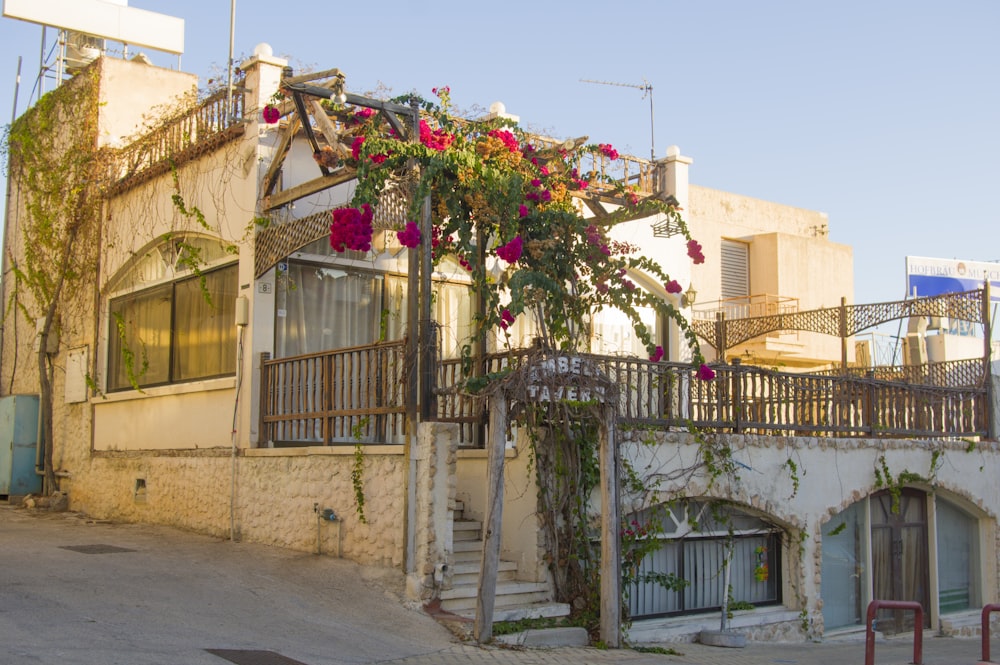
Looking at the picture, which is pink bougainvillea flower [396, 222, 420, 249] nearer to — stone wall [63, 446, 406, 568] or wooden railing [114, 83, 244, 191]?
stone wall [63, 446, 406, 568]

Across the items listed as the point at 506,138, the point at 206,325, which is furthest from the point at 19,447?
the point at 506,138

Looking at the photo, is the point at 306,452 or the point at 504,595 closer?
the point at 504,595

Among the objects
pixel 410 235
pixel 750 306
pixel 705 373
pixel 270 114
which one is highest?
pixel 270 114

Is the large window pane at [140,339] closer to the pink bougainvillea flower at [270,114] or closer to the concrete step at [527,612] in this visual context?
the pink bougainvillea flower at [270,114]

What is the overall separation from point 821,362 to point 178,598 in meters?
23.3

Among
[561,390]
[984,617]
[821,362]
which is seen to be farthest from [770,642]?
[821,362]

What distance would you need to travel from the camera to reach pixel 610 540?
9.76 meters

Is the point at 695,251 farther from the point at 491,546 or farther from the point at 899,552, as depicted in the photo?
the point at 899,552

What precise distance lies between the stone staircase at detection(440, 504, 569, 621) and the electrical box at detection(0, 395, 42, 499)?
955cm

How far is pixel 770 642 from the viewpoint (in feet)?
40.5

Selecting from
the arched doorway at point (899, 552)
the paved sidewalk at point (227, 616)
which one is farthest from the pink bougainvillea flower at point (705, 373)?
the arched doorway at point (899, 552)

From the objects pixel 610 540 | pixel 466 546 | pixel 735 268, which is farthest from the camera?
pixel 735 268

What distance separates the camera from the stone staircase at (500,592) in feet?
32.1

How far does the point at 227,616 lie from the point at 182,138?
749cm
